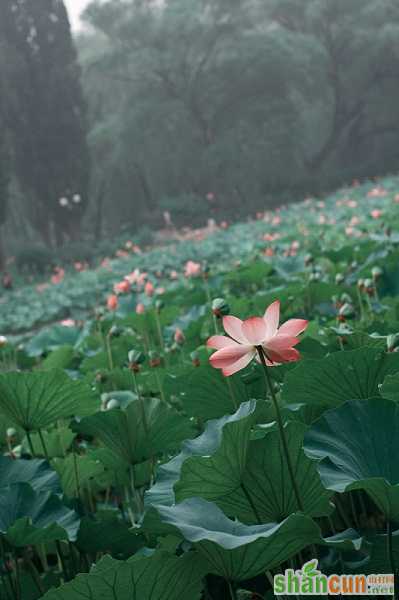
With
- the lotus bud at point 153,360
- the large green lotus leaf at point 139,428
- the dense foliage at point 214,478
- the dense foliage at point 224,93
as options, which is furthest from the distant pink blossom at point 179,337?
the dense foliage at point 224,93

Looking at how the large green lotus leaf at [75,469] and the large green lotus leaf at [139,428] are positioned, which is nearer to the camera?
the large green lotus leaf at [139,428]

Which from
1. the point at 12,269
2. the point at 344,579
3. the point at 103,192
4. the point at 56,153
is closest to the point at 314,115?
the point at 103,192

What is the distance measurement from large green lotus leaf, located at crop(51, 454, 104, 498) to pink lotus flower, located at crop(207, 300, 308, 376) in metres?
0.53

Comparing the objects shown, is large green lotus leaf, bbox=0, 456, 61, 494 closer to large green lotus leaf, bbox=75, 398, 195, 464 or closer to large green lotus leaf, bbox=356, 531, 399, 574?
large green lotus leaf, bbox=75, 398, 195, 464

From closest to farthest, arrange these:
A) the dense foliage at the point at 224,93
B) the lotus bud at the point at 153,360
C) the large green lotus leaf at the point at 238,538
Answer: the large green lotus leaf at the point at 238,538 → the lotus bud at the point at 153,360 → the dense foliage at the point at 224,93

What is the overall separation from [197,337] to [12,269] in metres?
12.9

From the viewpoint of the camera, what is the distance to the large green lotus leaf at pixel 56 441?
5.02ft

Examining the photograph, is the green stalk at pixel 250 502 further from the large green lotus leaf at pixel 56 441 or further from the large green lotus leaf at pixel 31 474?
the large green lotus leaf at pixel 56 441

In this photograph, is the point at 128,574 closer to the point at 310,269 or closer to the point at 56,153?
the point at 310,269

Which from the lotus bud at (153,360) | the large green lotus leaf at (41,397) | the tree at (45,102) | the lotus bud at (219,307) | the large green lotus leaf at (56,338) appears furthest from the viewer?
the tree at (45,102)

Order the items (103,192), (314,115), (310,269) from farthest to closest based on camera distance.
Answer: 1. (314,115)
2. (103,192)
3. (310,269)

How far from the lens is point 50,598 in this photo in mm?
789

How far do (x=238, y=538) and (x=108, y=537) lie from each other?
16.7 inches

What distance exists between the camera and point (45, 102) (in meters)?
16.5
